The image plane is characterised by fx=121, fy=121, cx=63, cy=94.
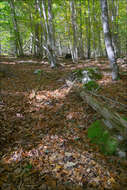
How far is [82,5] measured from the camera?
55.8 ft

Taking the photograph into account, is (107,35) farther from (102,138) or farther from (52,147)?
(52,147)

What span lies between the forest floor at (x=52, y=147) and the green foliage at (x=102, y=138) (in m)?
0.14

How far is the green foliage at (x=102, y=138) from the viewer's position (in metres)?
2.91

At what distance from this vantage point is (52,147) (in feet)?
10.2

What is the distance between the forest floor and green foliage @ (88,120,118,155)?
14 cm

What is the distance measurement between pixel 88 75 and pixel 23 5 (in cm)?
1540

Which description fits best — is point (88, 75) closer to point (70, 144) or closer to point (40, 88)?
point (40, 88)

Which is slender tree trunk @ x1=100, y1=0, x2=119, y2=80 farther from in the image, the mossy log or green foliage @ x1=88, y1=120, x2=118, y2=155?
green foliage @ x1=88, y1=120, x2=118, y2=155

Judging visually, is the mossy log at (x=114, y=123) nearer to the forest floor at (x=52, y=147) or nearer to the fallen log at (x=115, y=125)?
the fallen log at (x=115, y=125)

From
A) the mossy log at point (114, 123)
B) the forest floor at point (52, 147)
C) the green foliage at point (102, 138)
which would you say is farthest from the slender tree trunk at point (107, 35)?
the green foliage at point (102, 138)

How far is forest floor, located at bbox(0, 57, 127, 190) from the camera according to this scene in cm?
232

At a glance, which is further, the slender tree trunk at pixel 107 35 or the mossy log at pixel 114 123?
the slender tree trunk at pixel 107 35

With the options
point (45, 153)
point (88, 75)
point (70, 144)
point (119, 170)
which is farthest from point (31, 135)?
point (88, 75)

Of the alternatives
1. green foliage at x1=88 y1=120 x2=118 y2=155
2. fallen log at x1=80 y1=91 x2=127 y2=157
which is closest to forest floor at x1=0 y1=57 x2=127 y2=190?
green foliage at x1=88 y1=120 x2=118 y2=155
